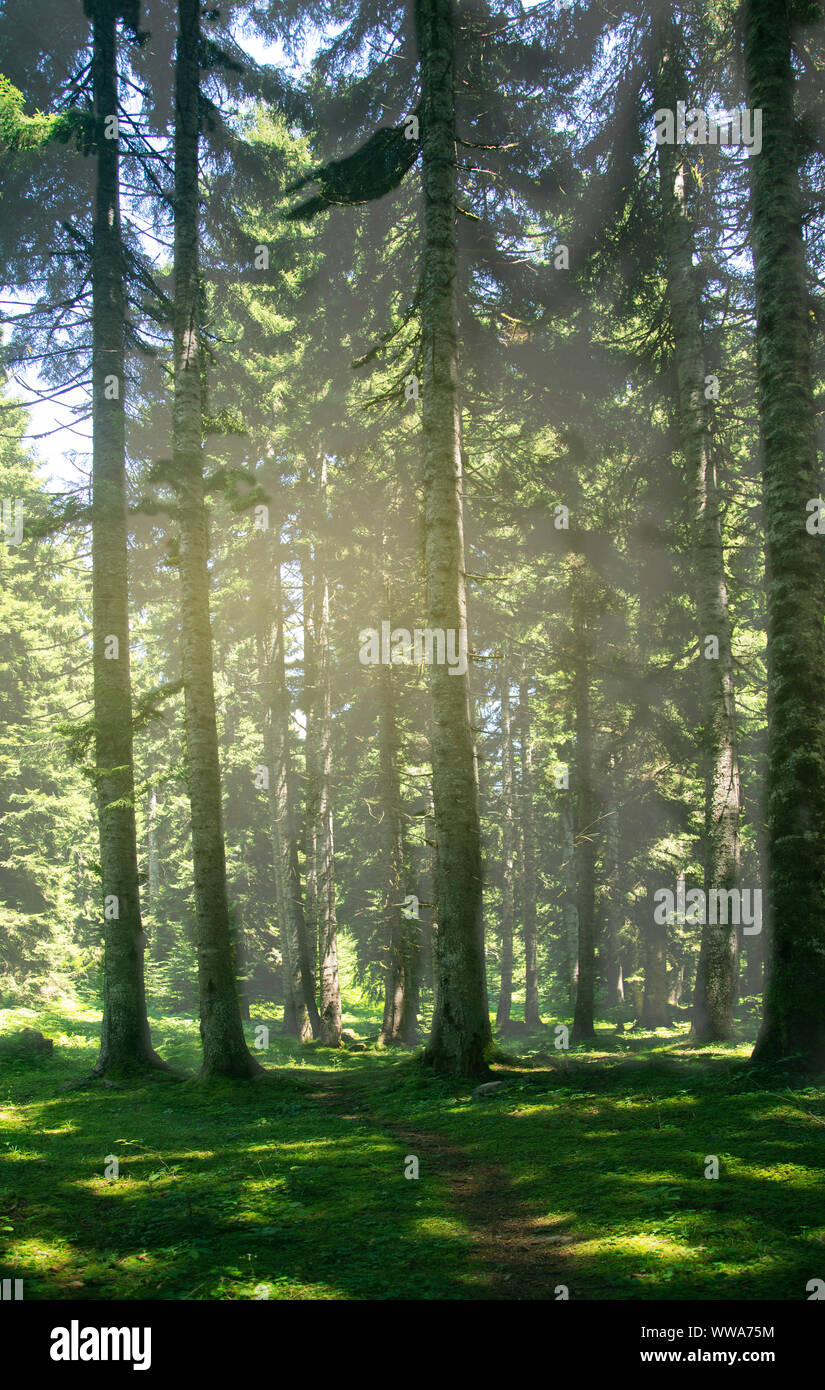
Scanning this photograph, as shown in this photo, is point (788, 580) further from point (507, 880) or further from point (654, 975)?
point (654, 975)

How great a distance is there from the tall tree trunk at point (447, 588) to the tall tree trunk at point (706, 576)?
5.18m

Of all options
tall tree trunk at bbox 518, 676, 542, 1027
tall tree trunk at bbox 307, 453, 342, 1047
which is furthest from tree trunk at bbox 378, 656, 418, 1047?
tall tree trunk at bbox 518, 676, 542, 1027

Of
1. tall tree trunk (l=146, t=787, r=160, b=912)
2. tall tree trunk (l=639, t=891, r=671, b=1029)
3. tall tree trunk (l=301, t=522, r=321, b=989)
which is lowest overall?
tall tree trunk (l=639, t=891, r=671, b=1029)

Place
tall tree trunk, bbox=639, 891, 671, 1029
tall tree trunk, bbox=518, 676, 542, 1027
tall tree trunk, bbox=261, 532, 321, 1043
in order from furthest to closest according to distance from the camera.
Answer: tall tree trunk, bbox=518, 676, 542, 1027 < tall tree trunk, bbox=639, 891, 671, 1029 < tall tree trunk, bbox=261, 532, 321, 1043

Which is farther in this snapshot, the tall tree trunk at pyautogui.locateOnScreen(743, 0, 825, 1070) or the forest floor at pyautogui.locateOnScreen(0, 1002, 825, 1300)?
the tall tree trunk at pyautogui.locateOnScreen(743, 0, 825, 1070)

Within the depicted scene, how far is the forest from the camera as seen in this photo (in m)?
5.77

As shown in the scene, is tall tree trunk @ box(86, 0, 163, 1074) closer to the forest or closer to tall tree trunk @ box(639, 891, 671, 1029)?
the forest

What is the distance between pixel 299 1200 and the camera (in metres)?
5.72

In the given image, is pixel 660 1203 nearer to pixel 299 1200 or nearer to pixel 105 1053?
pixel 299 1200

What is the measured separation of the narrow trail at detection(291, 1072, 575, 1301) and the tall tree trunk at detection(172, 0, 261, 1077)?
392 centimetres

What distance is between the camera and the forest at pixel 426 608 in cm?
577

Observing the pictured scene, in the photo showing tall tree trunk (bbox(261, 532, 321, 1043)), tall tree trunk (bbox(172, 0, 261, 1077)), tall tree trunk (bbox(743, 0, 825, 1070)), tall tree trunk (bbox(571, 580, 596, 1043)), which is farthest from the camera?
tall tree trunk (bbox(261, 532, 321, 1043))

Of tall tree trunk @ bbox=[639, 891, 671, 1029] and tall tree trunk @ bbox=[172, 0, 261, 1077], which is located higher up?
tall tree trunk @ bbox=[172, 0, 261, 1077]

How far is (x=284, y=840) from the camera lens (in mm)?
21750
